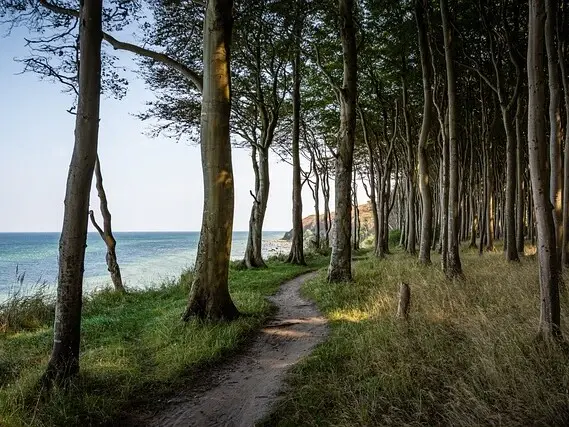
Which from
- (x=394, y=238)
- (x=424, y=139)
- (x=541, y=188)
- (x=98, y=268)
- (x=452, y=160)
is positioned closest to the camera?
(x=541, y=188)

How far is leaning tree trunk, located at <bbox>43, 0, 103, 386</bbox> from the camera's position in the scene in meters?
5.14

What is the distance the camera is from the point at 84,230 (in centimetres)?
529

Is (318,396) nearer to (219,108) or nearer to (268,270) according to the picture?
(219,108)

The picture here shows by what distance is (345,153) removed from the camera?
12.0 m

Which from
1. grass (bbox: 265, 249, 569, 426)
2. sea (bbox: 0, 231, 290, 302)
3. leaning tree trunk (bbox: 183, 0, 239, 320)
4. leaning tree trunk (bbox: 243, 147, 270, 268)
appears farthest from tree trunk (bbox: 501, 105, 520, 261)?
sea (bbox: 0, 231, 290, 302)

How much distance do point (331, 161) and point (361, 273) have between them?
68.9ft

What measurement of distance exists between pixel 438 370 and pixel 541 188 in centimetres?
265

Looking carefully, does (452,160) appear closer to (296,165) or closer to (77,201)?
(296,165)

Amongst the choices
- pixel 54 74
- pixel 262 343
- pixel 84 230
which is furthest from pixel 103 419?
pixel 54 74

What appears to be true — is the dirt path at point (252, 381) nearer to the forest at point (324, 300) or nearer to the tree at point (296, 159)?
the forest at point (324, 300)

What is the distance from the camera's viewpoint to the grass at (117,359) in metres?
4.28

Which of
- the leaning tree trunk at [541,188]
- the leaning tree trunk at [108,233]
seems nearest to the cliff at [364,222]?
the leaning tree trunk at [108,233]

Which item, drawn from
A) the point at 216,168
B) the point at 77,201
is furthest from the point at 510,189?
the point at 77,201

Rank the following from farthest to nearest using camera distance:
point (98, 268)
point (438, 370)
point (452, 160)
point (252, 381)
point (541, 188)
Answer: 1. point (98, 268)
2. point (452, 160)
3. point (252, 381)
4. point (541, 188)
5. point (438, 370)
